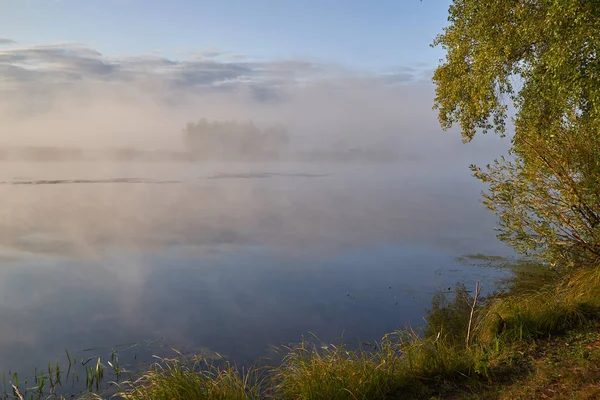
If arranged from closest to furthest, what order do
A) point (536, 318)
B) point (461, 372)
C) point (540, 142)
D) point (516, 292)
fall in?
1. point (461, 372)
2. point (536, 318)
3. point (540, 142)
4. point (516, 292)

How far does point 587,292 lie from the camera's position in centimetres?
1055

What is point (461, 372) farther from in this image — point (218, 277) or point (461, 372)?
point (218, 277)

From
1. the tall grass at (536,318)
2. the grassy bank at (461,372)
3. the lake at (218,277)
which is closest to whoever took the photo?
the grassy bank at (461,372)

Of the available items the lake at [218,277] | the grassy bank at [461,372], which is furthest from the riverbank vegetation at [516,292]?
the lake at [218,277]

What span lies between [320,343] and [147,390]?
6.67 meters

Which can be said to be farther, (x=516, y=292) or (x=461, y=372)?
(x=516, y=292)

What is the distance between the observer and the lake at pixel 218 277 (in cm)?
1359

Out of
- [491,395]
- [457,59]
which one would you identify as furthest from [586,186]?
[491,395]

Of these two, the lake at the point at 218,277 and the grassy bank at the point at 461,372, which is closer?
the grassy bank at the point at 461,372

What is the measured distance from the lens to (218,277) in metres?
20.4

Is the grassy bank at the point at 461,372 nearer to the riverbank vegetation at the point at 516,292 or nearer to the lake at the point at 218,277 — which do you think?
the riverbank vegetation at the point at 516,292

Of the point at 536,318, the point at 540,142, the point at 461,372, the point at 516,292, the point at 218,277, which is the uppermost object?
the point at 540,142

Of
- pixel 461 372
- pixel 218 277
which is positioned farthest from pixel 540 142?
pixel 218 277

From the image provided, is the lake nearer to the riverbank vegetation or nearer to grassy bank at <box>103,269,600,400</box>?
the riverbank vegetation
